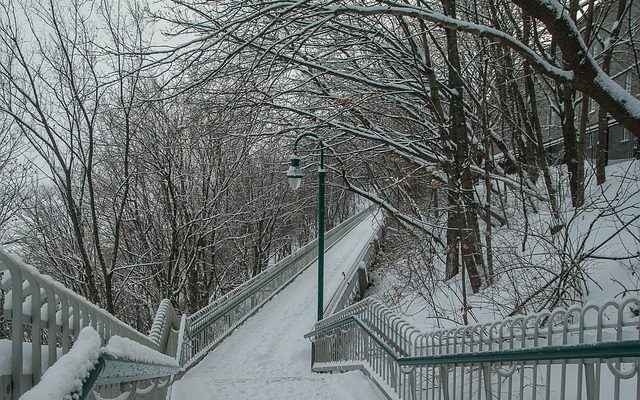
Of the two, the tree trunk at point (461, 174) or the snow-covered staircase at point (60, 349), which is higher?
the tree trunk at point (461, 174)

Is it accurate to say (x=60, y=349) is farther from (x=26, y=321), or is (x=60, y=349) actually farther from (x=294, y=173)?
(x=294, y=173)

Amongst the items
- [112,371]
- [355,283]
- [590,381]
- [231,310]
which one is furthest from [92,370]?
[355,283]

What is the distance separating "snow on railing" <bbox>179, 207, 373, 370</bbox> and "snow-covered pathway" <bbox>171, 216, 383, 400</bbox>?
0.27 meters

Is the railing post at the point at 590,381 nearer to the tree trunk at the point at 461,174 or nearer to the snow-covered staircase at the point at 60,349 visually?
the snow-covered staircase at the point at 60,349

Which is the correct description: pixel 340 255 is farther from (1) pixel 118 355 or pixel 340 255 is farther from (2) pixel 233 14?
(1) pixel 118 355

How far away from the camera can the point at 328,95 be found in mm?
12406

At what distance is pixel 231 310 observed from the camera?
1492 cm

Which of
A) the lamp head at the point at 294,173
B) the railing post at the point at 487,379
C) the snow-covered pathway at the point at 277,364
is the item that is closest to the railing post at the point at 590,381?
the railing post at the point at 487,379

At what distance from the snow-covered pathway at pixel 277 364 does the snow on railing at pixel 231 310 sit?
10.7 inches

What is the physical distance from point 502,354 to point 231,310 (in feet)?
41.1

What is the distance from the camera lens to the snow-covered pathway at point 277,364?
720cm

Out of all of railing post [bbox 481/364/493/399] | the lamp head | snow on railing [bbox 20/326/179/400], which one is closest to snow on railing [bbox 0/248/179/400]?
snow on railing [bbox 20/326/179/400]

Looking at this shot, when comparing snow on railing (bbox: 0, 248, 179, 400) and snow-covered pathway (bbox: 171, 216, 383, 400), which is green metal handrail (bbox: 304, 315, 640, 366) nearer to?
snow-covered pathway (bbox: 171, 216, 383, 400)

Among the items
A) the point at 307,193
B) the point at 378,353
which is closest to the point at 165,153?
the point at 378,353
